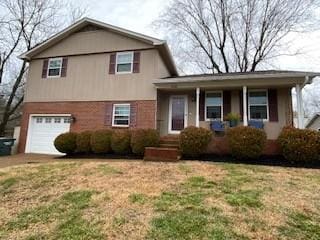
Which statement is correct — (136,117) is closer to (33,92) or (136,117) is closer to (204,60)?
(33,92)

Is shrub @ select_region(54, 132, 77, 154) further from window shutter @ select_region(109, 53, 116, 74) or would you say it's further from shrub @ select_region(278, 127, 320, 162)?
shrub @ select_region(278, 127, 320, 162)

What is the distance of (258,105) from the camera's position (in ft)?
38.1

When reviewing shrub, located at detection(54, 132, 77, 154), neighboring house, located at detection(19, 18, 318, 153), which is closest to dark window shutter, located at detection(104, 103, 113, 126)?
neighboring house, located at detection(19, 18, 318, 153)

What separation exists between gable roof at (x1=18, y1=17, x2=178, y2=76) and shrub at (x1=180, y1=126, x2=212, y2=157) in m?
4.93

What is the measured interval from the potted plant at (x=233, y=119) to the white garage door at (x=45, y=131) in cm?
841

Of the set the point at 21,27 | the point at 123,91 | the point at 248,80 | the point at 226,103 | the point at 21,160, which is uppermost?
the point at 21,27

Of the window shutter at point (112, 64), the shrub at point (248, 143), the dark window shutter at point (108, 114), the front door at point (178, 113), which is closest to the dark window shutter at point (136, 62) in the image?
the window shutter at point (112, 64)

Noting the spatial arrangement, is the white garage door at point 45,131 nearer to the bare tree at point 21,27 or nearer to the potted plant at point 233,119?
the bare tree at point 21,27

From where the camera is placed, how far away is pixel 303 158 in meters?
8.81

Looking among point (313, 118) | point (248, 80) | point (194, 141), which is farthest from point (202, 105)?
point (313, 118)

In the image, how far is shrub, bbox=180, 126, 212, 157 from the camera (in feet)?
32.7

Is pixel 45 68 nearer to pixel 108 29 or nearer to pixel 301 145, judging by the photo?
pixel 108 29

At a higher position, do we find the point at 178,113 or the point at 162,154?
the point at 178,113

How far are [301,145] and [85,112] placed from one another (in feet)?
33.0
